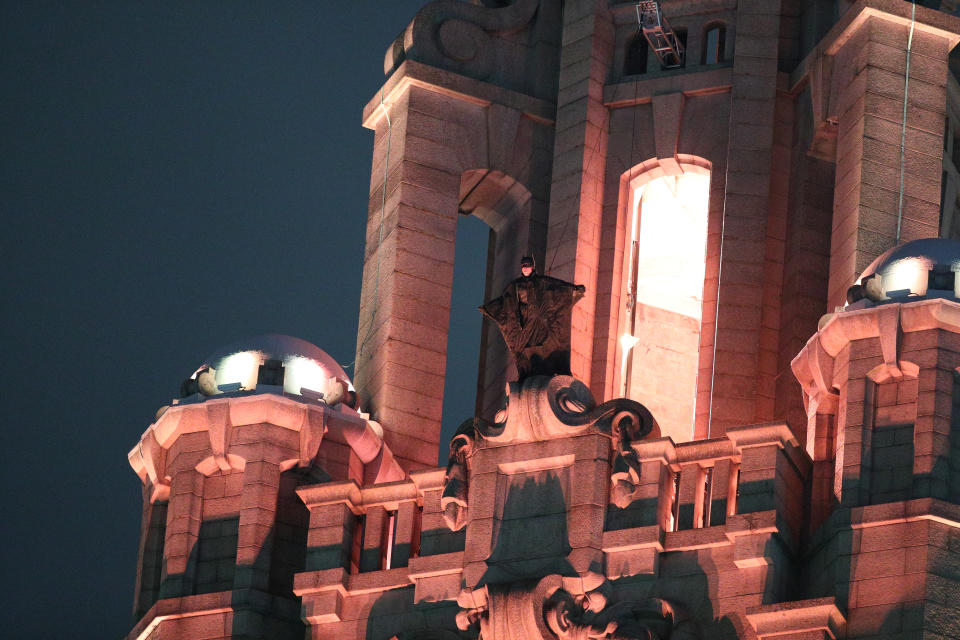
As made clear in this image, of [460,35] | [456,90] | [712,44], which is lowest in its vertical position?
[456,90]

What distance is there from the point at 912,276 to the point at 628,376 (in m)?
9.31

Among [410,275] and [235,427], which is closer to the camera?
[235,427]

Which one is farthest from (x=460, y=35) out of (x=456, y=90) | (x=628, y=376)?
(x=628, y=376)

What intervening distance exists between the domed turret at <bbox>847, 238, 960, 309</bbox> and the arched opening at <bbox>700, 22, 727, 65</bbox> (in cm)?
911

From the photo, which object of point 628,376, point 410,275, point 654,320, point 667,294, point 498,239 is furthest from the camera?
point 667,294

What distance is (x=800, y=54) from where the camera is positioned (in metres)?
50.6

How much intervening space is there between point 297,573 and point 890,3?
12.1 meters

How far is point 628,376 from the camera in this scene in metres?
51.2

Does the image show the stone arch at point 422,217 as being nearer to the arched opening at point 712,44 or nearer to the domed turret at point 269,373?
the domed turret at point 269,373

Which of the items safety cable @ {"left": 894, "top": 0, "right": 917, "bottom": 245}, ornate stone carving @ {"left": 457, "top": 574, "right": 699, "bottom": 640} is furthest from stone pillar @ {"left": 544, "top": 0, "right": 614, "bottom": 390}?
ornate stone carving @ {"left": 457, "top": 574, "right": 699, "bottom": 640}

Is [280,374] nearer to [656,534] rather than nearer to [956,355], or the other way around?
[656,534]

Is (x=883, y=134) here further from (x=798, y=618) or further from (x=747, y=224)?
(x=798, y=618)

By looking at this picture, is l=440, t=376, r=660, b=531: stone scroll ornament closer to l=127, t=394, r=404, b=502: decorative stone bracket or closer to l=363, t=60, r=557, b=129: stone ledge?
l=127, t=394, r=404, b=502: decorative stone bracket

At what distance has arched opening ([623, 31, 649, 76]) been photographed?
171ft
